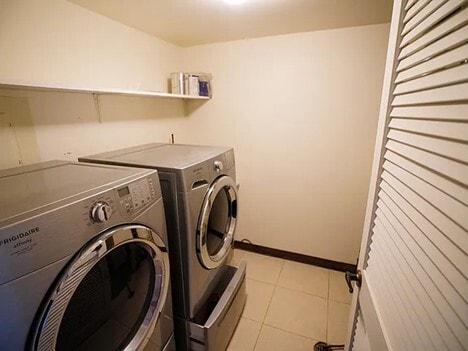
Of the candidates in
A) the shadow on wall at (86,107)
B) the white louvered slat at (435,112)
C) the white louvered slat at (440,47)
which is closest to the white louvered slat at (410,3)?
the white louvered slat at (440,47)

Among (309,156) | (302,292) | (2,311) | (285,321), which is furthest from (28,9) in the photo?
(302,292)

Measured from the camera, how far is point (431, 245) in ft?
1.60

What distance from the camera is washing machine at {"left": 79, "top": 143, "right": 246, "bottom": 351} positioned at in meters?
1.08

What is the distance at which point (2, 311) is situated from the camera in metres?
0.49

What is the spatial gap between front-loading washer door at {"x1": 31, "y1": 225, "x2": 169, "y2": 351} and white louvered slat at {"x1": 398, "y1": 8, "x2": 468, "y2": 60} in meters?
0.95

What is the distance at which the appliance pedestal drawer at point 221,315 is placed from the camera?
1206mm

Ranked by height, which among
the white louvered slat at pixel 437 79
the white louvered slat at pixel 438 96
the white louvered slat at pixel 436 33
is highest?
the white louvered slat at pixel 436 33

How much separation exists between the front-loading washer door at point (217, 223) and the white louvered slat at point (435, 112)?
87 cm

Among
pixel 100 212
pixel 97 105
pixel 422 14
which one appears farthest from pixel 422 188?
pixel 97 105

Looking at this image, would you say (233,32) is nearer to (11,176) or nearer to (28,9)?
(28,9)

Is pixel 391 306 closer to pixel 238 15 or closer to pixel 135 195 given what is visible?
pixel 135 195

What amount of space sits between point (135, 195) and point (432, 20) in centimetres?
94

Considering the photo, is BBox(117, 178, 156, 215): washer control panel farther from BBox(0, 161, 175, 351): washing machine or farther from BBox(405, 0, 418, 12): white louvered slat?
BBox(405, 0, 418, 12): white louvered slat

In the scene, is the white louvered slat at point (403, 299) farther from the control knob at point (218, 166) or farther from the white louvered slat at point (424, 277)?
the control knob at point (218, 166)
